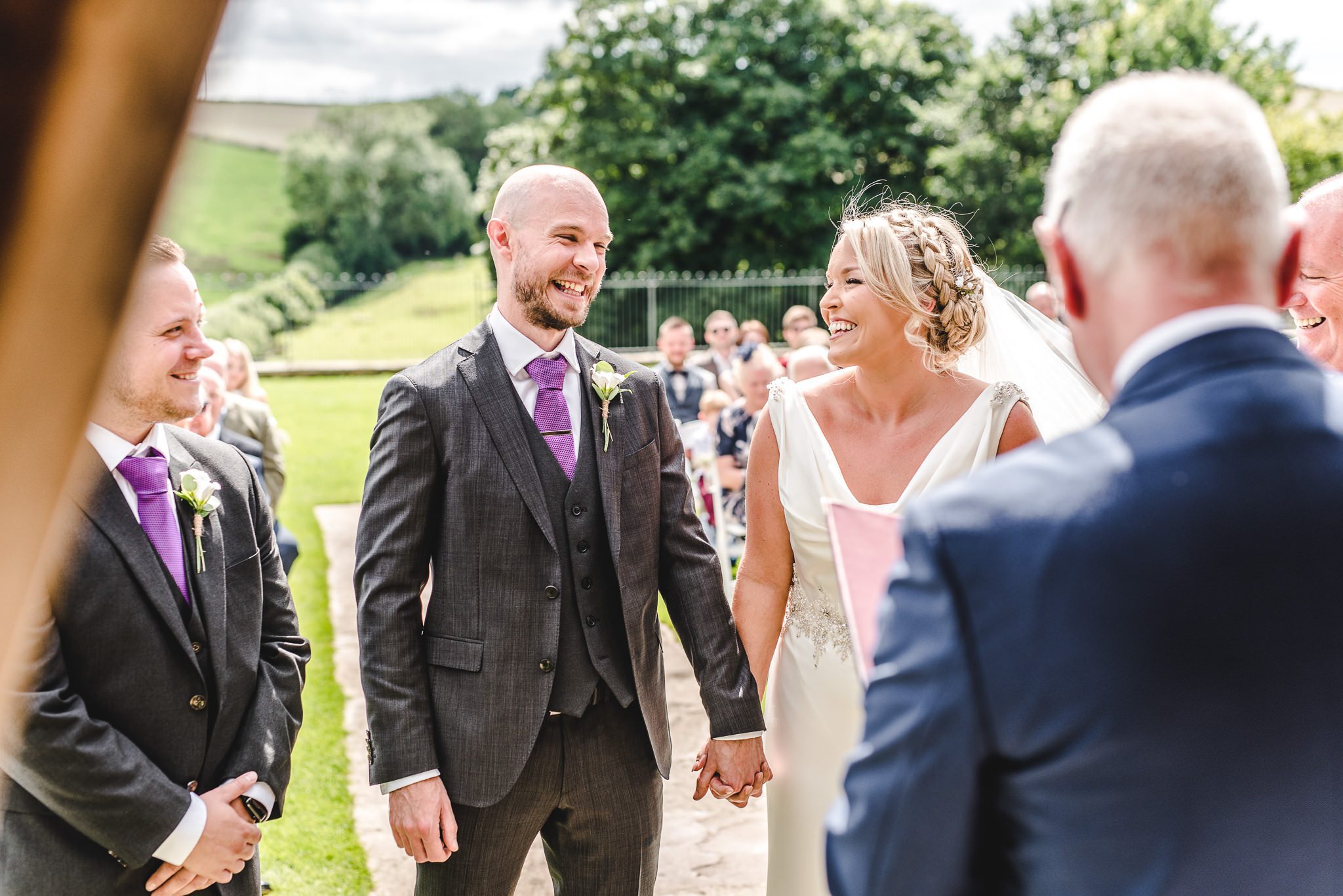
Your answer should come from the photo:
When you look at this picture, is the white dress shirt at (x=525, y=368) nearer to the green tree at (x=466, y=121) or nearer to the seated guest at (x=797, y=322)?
the seated guest at (x=797, y=322)

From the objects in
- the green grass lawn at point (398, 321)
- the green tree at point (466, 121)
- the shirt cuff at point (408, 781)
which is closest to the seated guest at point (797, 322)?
the shirt cuff at point (408, 781)

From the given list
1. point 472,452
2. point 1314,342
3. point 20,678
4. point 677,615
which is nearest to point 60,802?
point 20,678

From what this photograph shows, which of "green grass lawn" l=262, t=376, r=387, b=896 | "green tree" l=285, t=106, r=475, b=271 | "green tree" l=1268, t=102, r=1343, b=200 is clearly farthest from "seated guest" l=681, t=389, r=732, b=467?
"green tree" l=1268, t=102, r=1343, b=200

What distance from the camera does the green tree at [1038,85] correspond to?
97.8 ft

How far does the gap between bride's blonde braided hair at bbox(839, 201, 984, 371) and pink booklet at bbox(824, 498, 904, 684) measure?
1.62 m

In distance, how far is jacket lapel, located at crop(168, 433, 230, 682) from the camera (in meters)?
2.38

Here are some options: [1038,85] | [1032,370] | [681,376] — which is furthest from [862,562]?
[1038,85]

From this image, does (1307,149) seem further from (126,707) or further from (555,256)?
→ (126,707)

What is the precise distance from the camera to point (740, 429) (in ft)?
25.3

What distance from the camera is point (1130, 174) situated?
1.15 meters

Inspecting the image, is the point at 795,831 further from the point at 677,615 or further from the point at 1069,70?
the point at 1069,70

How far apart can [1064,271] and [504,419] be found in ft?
5.58

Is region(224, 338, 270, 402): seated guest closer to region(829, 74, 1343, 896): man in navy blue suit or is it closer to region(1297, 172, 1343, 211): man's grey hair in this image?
region(1297, 172, 1343, 211): man's grey hair

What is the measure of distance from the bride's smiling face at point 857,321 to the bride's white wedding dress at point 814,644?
0.92 feet
